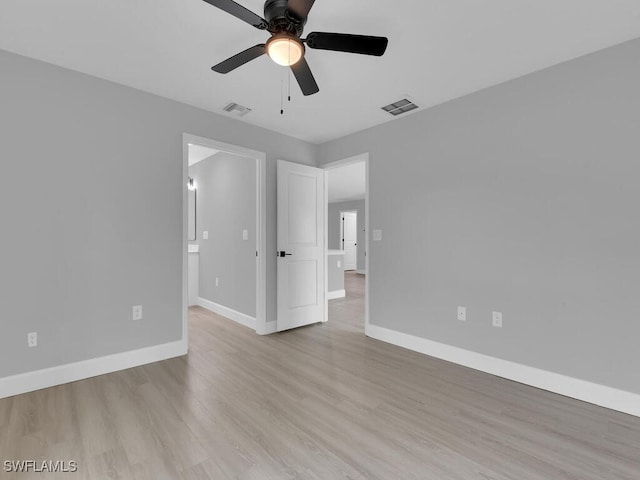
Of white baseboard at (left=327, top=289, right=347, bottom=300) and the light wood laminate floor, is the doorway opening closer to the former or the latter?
white baseboard at (left=327, top=289, right=347, bottom=300)

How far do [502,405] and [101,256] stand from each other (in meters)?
3.31

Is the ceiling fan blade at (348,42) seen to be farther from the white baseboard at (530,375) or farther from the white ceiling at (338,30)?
the white baseboard at (530,375)

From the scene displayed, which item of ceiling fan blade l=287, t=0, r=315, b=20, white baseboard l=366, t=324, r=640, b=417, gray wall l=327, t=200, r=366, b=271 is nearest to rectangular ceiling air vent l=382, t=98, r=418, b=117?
ceiling fan blade l=287, t=0, r=315, b=20

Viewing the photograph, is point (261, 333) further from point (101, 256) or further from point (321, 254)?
point (101, 256)

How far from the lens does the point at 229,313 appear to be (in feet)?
14.4

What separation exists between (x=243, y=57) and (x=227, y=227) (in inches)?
117

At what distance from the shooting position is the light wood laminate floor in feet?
5.13

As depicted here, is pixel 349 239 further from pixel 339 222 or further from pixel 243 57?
pixel 243 57

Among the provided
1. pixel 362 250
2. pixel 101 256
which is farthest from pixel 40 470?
pixel 362 250

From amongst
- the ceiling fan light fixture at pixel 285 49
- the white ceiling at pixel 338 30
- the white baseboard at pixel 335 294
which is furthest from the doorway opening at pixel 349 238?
the ceiling fan light fixture at pixel 285 49

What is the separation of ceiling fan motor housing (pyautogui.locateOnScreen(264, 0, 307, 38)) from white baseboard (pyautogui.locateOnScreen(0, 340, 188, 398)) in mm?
2791

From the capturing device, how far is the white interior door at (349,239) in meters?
11.3

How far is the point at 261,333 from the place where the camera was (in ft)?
12.2

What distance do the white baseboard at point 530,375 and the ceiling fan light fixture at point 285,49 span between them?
108 inches
